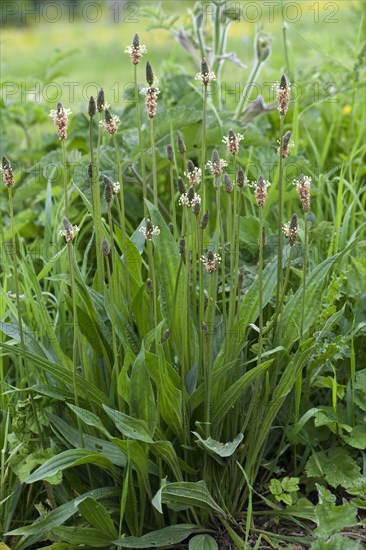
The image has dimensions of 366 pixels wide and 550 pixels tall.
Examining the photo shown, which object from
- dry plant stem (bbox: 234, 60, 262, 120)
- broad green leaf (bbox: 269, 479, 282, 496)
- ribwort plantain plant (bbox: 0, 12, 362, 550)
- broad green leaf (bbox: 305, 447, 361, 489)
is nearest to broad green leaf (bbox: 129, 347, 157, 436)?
ribwort plantain plant (bbox: 0, 12, 362, 550)

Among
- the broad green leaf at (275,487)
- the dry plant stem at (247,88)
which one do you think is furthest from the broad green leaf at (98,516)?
the dry plant stem at (247,88)

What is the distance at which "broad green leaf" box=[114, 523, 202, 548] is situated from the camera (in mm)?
1608

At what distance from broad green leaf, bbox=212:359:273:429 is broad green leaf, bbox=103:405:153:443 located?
0.60 ft

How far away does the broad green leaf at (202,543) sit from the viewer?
1.62 metres

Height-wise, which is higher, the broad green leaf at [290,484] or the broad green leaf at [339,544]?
the broad green leaf at [339,544]

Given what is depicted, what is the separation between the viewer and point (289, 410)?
185 cm

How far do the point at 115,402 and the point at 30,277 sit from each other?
14.9 inches

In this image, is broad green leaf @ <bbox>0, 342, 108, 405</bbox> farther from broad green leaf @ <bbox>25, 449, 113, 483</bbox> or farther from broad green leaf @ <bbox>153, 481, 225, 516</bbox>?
broad green leaf @ <bbox>153, 481, 225, 516</bbox>

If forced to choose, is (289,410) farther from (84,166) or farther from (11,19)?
(11,19)

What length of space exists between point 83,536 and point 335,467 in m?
0.61

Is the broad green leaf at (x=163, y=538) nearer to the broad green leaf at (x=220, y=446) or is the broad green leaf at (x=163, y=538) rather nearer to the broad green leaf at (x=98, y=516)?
the broad green leaf at (x=98, y=516)

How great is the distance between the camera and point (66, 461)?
155 cm

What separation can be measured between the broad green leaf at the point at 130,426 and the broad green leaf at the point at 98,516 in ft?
0.50

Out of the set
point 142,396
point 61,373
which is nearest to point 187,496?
point 142,396
